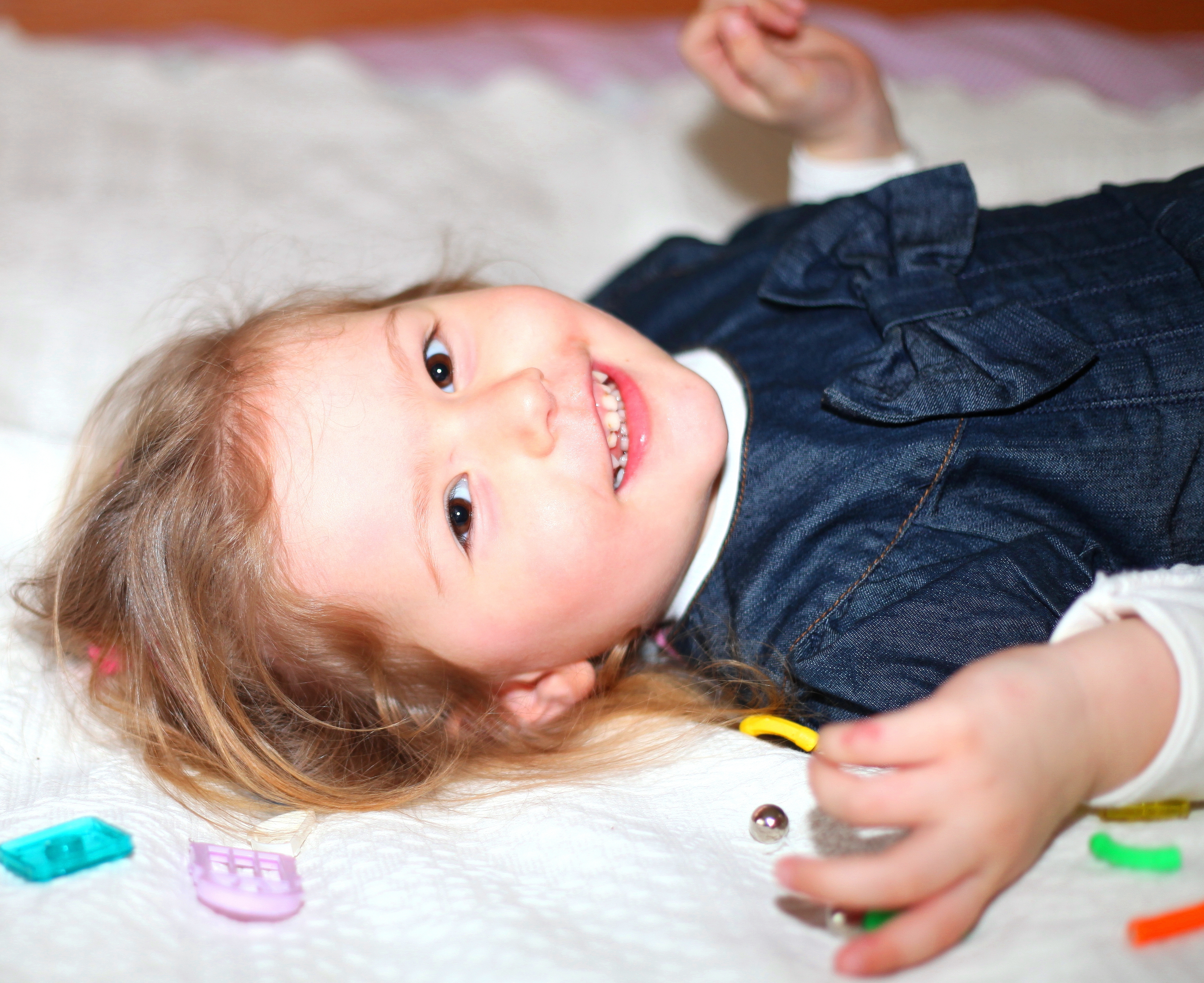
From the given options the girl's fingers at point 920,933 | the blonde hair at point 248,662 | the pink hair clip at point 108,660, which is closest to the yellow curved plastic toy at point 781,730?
the blonde hair at point 248,662

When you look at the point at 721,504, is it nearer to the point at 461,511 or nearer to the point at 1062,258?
the point at 461,511

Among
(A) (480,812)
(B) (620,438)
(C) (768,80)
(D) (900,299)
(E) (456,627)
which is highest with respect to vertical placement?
(C) (768,80)

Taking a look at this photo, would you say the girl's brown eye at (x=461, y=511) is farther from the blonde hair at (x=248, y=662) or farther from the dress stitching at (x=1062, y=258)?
the dress stitching at (x=1062, y=258)

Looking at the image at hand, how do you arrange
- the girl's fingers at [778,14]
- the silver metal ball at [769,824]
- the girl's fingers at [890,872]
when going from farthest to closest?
the girl's fingers at [778,14] → the silver metal ball at [769,824] → the girl's fingers at [890,872]

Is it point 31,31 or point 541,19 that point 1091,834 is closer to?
point 541,19

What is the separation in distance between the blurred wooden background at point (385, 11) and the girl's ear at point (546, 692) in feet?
4.31

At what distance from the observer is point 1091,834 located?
2.14ft

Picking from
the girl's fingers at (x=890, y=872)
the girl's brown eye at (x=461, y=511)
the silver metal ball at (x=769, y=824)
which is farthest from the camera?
the girl's brown eye at (x=461, y=511)

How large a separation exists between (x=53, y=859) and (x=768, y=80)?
0.96 meters

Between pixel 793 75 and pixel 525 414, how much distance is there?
57 cm

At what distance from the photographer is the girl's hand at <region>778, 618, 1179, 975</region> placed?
1.77 ft

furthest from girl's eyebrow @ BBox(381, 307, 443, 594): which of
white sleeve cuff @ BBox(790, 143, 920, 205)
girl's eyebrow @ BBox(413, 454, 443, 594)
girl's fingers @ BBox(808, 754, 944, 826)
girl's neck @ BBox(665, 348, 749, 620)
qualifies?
white sleeve cuff @ BBox(790, 143, 920, 205)

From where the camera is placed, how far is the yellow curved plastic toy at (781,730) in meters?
0.80

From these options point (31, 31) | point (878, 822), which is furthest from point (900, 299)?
point (31, 31)
